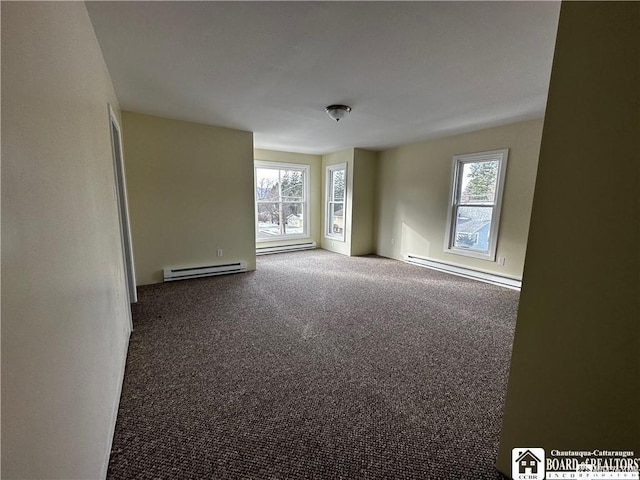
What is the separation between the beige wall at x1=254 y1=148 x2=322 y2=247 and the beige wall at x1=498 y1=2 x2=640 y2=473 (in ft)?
17.2

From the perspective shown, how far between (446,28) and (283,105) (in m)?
1.78

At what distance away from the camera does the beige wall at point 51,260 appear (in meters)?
0.63

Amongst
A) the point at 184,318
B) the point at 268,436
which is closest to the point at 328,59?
the point at 268,436

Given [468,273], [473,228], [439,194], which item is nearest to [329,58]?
[439,194]

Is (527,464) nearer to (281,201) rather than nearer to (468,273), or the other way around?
(468,273)

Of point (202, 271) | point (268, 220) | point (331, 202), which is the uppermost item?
point (331, 202)

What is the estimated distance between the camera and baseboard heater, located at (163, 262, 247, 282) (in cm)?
382

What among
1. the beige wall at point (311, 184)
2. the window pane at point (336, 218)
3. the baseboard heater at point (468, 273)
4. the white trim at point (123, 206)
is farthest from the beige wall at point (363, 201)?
the white trim at point (123, 206)

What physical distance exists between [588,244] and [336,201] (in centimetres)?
534

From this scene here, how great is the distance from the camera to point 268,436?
55.7 inches

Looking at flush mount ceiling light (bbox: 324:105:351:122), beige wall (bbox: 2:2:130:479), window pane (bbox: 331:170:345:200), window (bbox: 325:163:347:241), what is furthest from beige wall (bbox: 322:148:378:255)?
beige wall (bbox: 2:2:130:479)

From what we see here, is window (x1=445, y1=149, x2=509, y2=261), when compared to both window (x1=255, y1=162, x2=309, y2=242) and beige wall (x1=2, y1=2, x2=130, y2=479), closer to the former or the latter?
window (x1=255, y1=162, x2=309, y2=242)

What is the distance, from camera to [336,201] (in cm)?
614

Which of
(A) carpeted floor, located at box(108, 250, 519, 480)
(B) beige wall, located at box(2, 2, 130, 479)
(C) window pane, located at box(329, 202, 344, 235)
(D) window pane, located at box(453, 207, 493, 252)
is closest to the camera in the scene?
(B) beige wall, located at box(2, 2, 130, 479)
